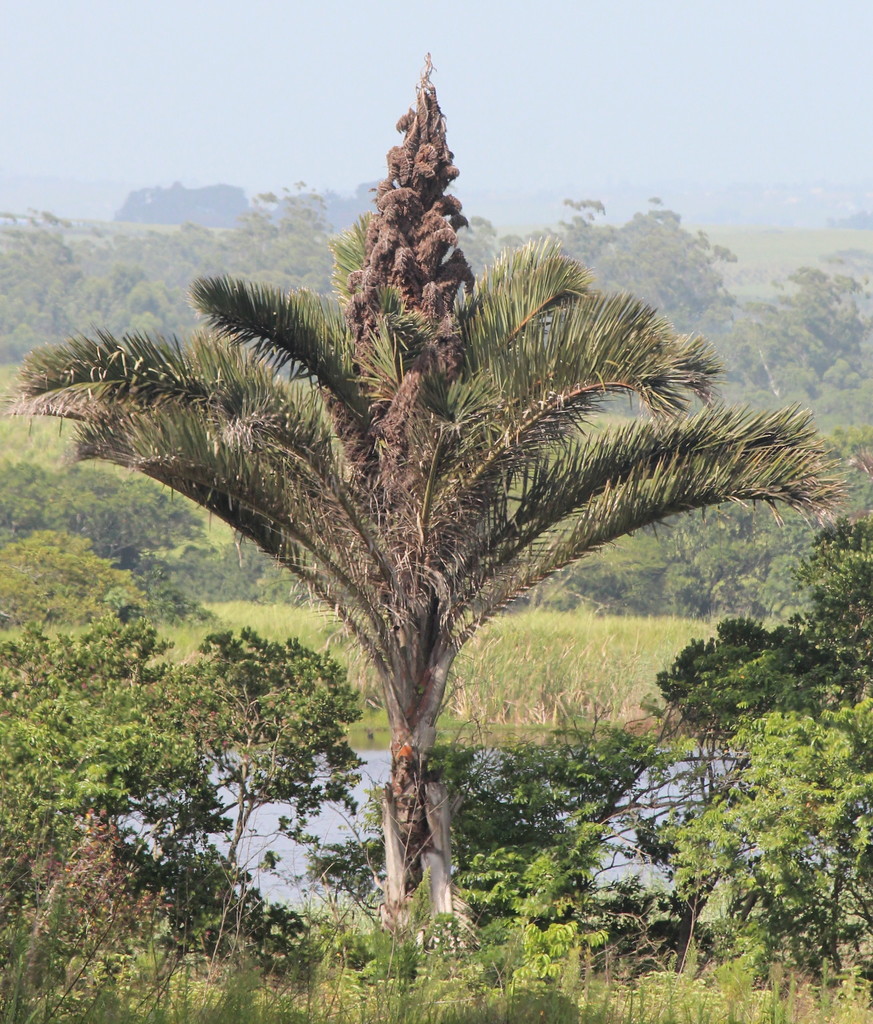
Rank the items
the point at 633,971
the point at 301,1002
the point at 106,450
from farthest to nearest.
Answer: the point at 633,971
the point at 106,450
the point at 301,1002

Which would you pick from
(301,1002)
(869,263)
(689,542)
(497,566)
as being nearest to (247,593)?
(689,542)

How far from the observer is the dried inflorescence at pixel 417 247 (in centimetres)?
820

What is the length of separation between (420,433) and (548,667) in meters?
10.4

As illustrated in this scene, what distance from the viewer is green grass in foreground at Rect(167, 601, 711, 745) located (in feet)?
56.3

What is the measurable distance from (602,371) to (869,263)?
540 feet

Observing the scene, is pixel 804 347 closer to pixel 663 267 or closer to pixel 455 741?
pixel 663 267

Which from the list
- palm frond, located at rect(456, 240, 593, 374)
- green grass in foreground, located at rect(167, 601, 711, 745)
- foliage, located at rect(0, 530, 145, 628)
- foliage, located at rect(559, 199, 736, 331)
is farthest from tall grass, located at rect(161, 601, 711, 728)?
foliage, located at rect(559, 199, 736, 331)

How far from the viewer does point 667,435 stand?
8.45 m

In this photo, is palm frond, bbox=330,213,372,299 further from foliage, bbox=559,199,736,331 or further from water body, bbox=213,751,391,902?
foliage, bbox=559,199,736,331

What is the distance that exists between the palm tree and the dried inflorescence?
1 centimetres

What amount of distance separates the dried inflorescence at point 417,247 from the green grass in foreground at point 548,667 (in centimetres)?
712

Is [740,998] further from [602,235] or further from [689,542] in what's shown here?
[602,235]

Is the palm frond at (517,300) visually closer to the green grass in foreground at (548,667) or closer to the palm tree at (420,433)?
the palm tree at (420,433)

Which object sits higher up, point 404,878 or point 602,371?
point 602,371
